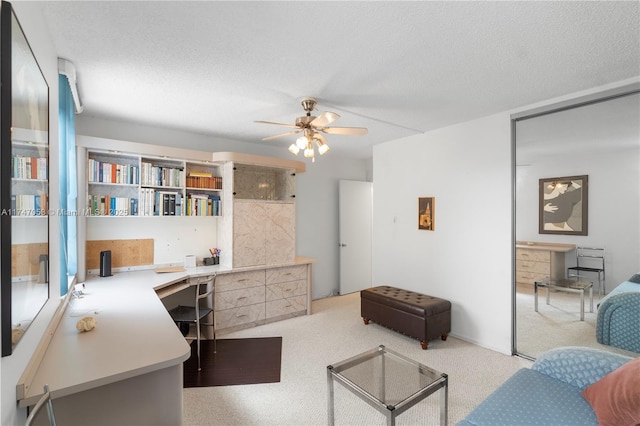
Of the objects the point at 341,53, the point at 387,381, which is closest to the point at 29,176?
the point at 341,53

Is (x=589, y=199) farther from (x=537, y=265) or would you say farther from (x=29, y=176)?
(x=29, y=176)

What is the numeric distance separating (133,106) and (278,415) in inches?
121

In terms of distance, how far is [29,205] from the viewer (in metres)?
1.19

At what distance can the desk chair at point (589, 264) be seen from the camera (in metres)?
2.57

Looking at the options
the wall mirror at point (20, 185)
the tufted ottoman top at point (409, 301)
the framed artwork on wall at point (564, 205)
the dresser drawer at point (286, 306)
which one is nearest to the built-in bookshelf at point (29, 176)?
the wall mirror at point (20, 185)

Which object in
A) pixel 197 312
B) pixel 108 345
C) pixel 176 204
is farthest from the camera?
pixel 176 204

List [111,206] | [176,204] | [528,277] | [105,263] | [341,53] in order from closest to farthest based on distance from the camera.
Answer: [341,53] < [528,277] < [105,263] < [111,206] < [176,204]

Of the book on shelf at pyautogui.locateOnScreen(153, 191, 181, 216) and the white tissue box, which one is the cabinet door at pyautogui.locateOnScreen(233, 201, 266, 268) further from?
the book on shelf at pyautogui.locateOnScreen(153, 191, 181, 216)

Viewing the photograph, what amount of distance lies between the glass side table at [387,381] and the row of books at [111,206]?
281 centimetres

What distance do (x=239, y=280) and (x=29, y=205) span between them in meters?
2.79

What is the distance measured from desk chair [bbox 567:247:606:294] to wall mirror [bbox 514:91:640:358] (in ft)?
Answer: 0.12

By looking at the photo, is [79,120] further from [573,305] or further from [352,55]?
[573,305]

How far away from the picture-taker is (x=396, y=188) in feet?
14.5

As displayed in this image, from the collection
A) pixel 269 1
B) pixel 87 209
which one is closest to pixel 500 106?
pixel 269 1
